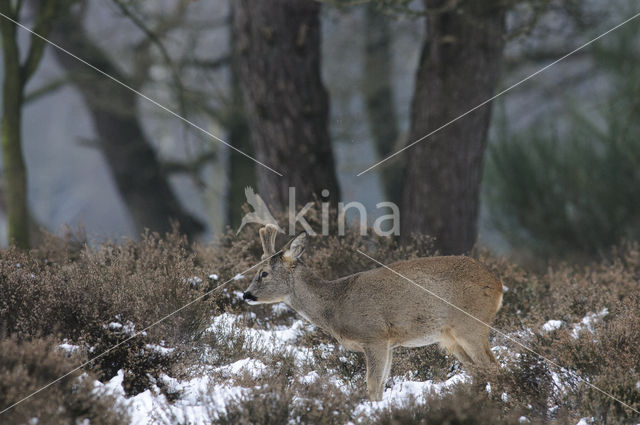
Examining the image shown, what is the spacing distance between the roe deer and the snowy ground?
0.78 feet

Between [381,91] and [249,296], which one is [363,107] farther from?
[249,296]

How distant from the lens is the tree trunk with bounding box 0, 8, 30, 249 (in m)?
8.55

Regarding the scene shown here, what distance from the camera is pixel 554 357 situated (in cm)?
500

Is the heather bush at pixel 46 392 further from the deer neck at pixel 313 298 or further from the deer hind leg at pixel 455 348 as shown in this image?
the deer hind leg at pixel 455 348

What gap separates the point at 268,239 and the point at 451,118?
3746mm

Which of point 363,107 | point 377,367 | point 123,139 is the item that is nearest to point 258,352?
point 377,367

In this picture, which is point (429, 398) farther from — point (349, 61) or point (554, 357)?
point (349, 61)

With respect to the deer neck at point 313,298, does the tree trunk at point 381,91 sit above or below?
below

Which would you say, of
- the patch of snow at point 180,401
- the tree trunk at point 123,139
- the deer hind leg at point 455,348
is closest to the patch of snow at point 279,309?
the patch of snow at point 180,401

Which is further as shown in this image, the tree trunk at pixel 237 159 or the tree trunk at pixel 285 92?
the tree trunk at pixel 237 159

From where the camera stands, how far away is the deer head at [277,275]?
5.57 metres

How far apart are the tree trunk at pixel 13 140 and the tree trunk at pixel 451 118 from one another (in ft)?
15.7

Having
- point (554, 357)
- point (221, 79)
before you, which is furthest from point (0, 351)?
point (221, 79)

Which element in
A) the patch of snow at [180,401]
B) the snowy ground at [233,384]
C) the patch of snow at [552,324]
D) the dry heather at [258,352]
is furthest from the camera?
the patch of snow at [552,324]
